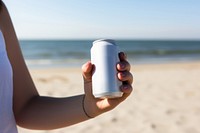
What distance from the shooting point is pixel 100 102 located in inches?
47.4

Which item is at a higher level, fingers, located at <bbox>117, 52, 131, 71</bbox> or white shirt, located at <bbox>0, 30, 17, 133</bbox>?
fingers, located at <bbox>117, 52, 131, 71</bbox>

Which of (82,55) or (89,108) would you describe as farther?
(82,55)

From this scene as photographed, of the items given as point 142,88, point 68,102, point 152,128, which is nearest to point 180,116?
point 152,128

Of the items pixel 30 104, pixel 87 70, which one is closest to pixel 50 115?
pixel 30 104

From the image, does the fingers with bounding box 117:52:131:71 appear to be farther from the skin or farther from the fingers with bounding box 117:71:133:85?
the skin

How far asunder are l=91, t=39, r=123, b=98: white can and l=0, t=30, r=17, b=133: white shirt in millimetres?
305

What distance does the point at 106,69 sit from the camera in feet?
3.43

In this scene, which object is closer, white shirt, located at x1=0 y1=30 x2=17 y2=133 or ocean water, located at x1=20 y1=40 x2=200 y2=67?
white shirt, located at x1=0 y1=30 x2=17 y2=133

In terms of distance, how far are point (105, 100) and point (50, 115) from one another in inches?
11.4

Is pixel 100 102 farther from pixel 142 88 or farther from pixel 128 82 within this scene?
pixel 142 88

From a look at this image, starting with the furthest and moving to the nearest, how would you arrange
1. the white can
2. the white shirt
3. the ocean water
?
the ocean water
the white shirt
the white can

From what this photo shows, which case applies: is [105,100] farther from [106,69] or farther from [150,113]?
[150,113]

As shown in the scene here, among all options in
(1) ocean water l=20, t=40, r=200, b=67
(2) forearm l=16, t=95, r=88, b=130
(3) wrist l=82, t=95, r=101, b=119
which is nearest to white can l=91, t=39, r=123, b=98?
(3) wrist l=82, t=95, r=101, b=119

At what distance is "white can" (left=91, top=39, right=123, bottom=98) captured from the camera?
1.04 metres
